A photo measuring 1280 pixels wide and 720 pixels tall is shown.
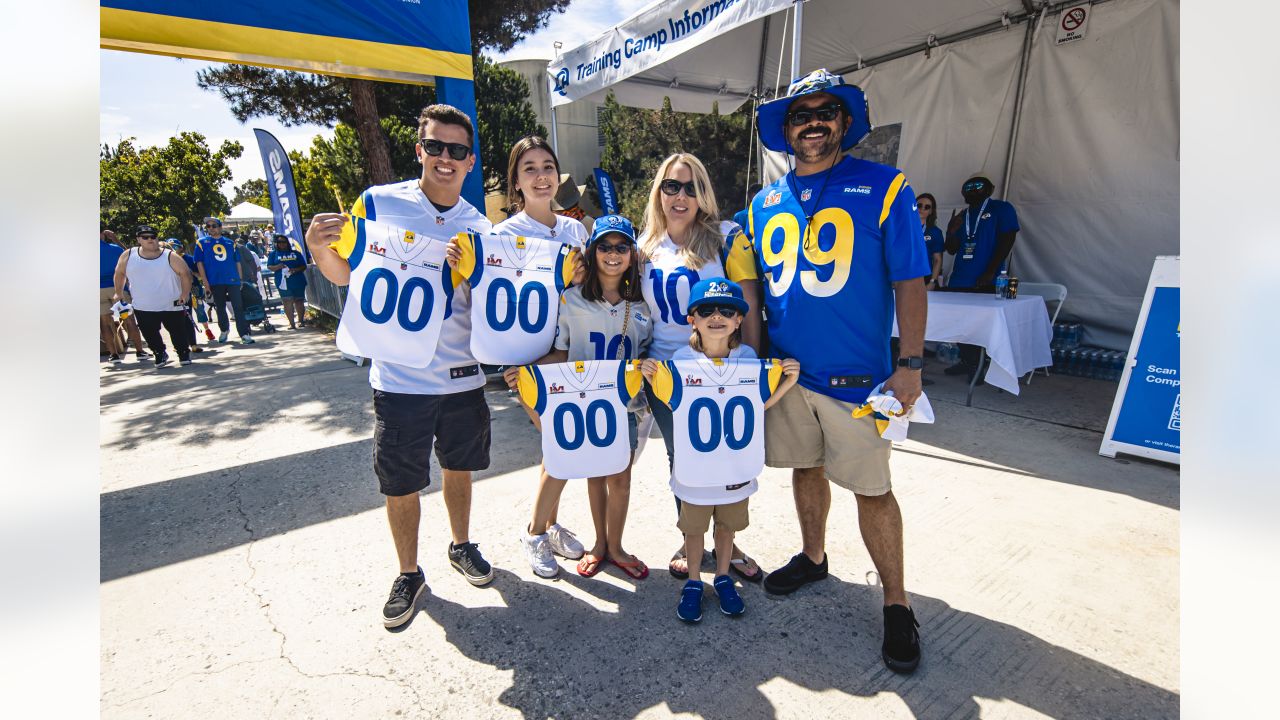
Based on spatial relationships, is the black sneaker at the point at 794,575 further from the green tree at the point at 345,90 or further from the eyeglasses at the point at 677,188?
the green tree at the point at 345,90

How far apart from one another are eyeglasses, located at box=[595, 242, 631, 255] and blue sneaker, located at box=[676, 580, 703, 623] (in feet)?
5.32

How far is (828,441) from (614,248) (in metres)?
1.33

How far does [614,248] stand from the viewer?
9.01 feet

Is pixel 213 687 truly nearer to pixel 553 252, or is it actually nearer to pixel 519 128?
pixel 553 252

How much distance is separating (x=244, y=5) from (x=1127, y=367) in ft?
24.2

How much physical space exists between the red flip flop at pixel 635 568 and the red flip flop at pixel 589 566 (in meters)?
0.10

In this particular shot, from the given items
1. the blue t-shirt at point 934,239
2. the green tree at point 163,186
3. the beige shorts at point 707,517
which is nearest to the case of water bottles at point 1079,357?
the blue t-shirt at point 934,239

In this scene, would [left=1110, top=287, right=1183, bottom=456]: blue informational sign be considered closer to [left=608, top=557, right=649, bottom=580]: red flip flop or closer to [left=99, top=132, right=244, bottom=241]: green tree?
[left=608, top=557, right=649, bottom=580]: red flip flop

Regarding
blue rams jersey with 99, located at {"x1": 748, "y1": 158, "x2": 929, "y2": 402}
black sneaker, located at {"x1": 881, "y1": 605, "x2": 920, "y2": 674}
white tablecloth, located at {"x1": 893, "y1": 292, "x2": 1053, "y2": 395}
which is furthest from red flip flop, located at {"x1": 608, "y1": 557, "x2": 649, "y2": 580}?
white tablecloth, located at {"x1": 893, "y1": 292, "x2": 1053, "y2": 395}

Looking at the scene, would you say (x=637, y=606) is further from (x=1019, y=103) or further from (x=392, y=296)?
(x=1019, y=103)

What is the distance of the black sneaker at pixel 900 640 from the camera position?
2359mm

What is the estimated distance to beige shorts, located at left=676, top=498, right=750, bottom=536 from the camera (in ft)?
9.11

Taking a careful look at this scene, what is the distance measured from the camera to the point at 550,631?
268cm
